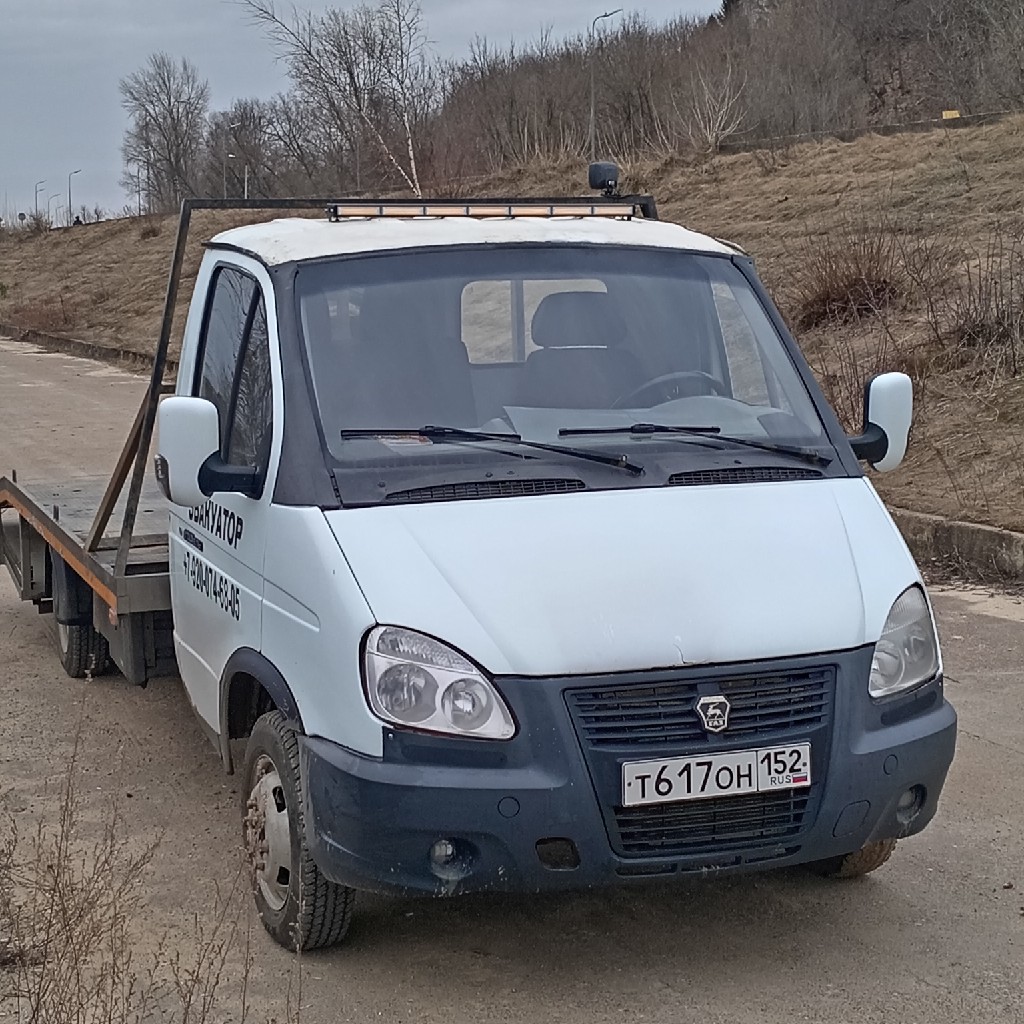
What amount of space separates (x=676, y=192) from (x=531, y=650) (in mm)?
24309

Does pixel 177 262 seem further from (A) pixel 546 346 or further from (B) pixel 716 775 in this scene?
(B) pixel 716 775

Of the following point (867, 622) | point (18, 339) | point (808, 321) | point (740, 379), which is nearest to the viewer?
point (867, 622)

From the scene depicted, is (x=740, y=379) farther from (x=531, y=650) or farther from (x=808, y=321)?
(x=808, y=321)

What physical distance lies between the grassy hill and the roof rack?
459 cm

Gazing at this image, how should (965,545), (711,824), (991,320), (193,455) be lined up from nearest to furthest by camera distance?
(711,824) < (193,455) < (965,545) < (991,320)

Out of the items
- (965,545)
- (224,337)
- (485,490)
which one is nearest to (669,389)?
(485,490)

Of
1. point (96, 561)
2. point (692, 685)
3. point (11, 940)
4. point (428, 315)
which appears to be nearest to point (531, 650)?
point (692, 685)

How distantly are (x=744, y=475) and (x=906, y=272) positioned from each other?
10968 millimetres

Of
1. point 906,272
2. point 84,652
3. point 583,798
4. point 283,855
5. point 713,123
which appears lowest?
point 84,652

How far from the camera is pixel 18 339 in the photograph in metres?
32.2

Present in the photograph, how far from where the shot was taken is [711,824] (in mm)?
3697

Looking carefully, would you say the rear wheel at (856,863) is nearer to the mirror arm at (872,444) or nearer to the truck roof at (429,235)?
the mirror arm at (872,444)

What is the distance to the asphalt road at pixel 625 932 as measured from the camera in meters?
3.86

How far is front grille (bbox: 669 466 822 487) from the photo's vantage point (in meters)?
4.19
